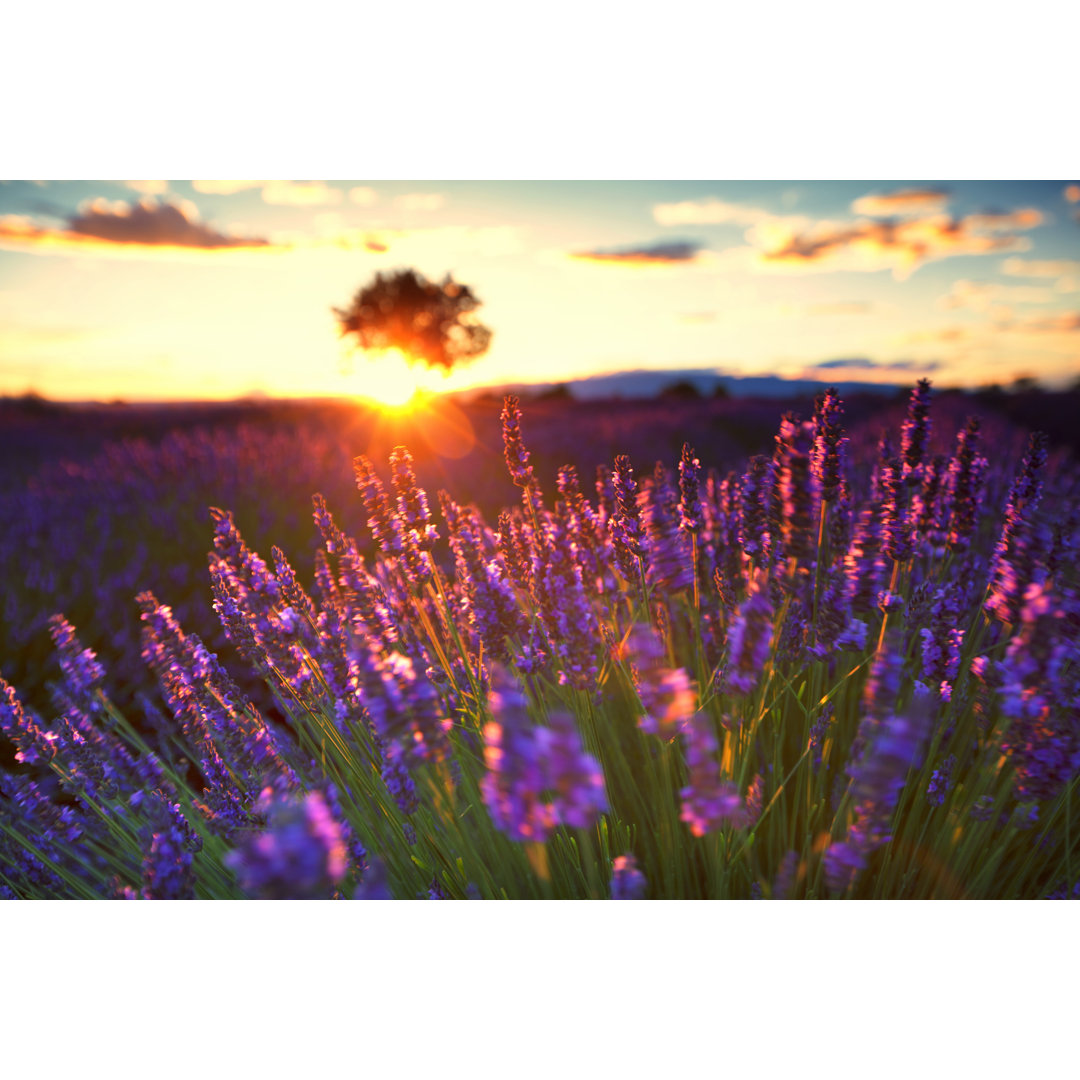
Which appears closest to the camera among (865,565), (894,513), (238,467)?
(865,565)

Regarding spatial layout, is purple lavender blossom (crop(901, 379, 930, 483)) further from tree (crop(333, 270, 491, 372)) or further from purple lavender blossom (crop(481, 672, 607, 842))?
tree (crop(333, 270, 491, 372))

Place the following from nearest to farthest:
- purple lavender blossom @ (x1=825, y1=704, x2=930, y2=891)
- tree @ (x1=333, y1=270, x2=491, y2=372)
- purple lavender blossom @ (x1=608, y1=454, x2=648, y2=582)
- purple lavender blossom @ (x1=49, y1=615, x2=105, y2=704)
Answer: purple lavender blossom @ (x1=825, y1=704, x2=930, y2=891) < purple lavender blossom @ (x1=608, y1=454, x2=648, y2=582) < purple lavender blossom @ (x1=49, y1=615, x2=105, y2=704) < tree @ (x1=333, y1=270, x2=491, y2=372)

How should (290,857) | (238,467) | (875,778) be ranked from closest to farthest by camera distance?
(290,857) < (875,778) < (238,467)

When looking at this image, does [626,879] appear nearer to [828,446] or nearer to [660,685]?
[660,685]

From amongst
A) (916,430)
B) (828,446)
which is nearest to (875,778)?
(828,446)

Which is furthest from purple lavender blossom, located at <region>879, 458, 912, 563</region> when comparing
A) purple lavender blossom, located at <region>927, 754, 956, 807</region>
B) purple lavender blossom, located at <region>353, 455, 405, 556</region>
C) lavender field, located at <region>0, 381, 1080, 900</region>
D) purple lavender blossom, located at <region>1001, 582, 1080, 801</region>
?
purple lavender blossom, located at <region>353, 455, 405, 556</region>

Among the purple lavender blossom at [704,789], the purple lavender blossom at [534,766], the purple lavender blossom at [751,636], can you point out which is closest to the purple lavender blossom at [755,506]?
the purple lavender blossom at [751,636]

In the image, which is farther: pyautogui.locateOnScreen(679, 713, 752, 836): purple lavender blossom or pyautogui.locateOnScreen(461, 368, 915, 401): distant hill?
pyautogui.locateOnScreen(461, 368, 915, 401): distant hill

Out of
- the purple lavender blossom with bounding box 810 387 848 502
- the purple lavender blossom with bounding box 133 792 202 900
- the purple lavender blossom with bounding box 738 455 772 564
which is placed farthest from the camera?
the purple lavender blossom with bounding box 738 455 772 564
